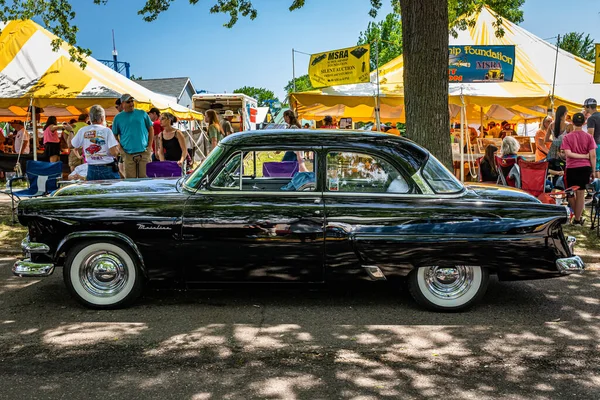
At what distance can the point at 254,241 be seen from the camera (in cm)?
495

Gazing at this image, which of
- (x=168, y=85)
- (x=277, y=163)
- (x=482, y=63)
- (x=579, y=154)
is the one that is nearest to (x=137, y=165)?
(x=277, y=163)

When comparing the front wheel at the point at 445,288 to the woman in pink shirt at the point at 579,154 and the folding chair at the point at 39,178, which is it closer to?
the woman in pink shirt at the point at 579,154

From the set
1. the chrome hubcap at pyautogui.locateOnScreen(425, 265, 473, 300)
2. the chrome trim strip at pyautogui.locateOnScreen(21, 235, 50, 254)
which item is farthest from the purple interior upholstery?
the chrome trim strip at pyautogui.locateOnScreen(21, 235, 50, 254)

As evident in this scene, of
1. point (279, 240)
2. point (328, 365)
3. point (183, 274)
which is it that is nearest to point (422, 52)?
point (279, 240)

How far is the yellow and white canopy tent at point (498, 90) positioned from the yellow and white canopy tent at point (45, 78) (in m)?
4.48

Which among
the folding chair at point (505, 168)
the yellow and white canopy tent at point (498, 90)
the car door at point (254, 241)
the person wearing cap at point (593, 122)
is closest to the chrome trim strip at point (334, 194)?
Result: the car door at point (254, 241)

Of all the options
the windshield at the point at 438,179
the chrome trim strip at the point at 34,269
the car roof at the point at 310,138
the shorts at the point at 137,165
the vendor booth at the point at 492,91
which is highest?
the vendor booth at the point at 492,91

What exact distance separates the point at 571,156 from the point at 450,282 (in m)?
4.85

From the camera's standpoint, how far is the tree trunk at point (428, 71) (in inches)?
309

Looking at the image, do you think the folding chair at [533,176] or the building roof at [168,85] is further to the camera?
the building roof at [168,85]

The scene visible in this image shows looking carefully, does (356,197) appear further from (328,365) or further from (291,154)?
(328,365)

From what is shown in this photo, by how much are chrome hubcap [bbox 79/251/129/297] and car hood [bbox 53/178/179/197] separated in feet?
1.95

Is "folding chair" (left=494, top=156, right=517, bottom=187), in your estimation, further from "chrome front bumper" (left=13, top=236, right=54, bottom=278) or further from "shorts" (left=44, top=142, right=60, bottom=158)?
"shorts" (left=44, top=142, right=60, bottom=158)

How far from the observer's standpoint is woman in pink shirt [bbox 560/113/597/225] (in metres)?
8.88
